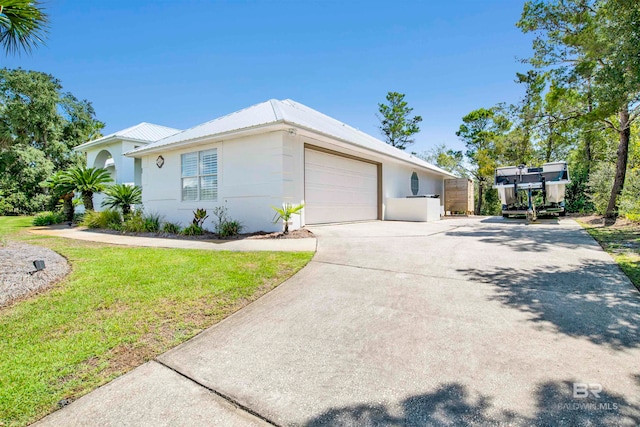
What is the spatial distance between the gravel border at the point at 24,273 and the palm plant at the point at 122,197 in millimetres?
7202

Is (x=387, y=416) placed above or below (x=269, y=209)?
below

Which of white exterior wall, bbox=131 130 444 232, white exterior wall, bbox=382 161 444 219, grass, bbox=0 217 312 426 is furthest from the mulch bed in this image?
white exterior wall, bbox=382 161 444 219

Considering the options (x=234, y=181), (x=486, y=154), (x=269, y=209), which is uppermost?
(x=486, y=154)

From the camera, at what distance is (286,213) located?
25.4 ft

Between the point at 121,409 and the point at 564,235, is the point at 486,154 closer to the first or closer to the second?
the point at 564,235

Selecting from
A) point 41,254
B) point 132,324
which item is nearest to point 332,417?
point 132,324

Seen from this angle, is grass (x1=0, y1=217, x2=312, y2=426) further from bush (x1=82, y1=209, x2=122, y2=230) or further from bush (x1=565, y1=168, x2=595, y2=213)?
bush (x1=565, y1=168, x2=595, y2=213)

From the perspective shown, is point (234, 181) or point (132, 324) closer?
point (132, 324)

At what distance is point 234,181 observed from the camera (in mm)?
8883

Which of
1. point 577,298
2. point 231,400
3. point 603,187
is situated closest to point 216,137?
point 231,400

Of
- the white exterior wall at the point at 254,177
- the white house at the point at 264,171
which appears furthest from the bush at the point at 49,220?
the white exterior wall at the point at 254,177

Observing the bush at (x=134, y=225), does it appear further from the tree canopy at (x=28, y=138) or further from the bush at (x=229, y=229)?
the tree canopy at (x=28, y=138)

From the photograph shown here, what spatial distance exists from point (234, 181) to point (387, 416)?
8.15 metres

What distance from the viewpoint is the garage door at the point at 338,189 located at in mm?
9617
